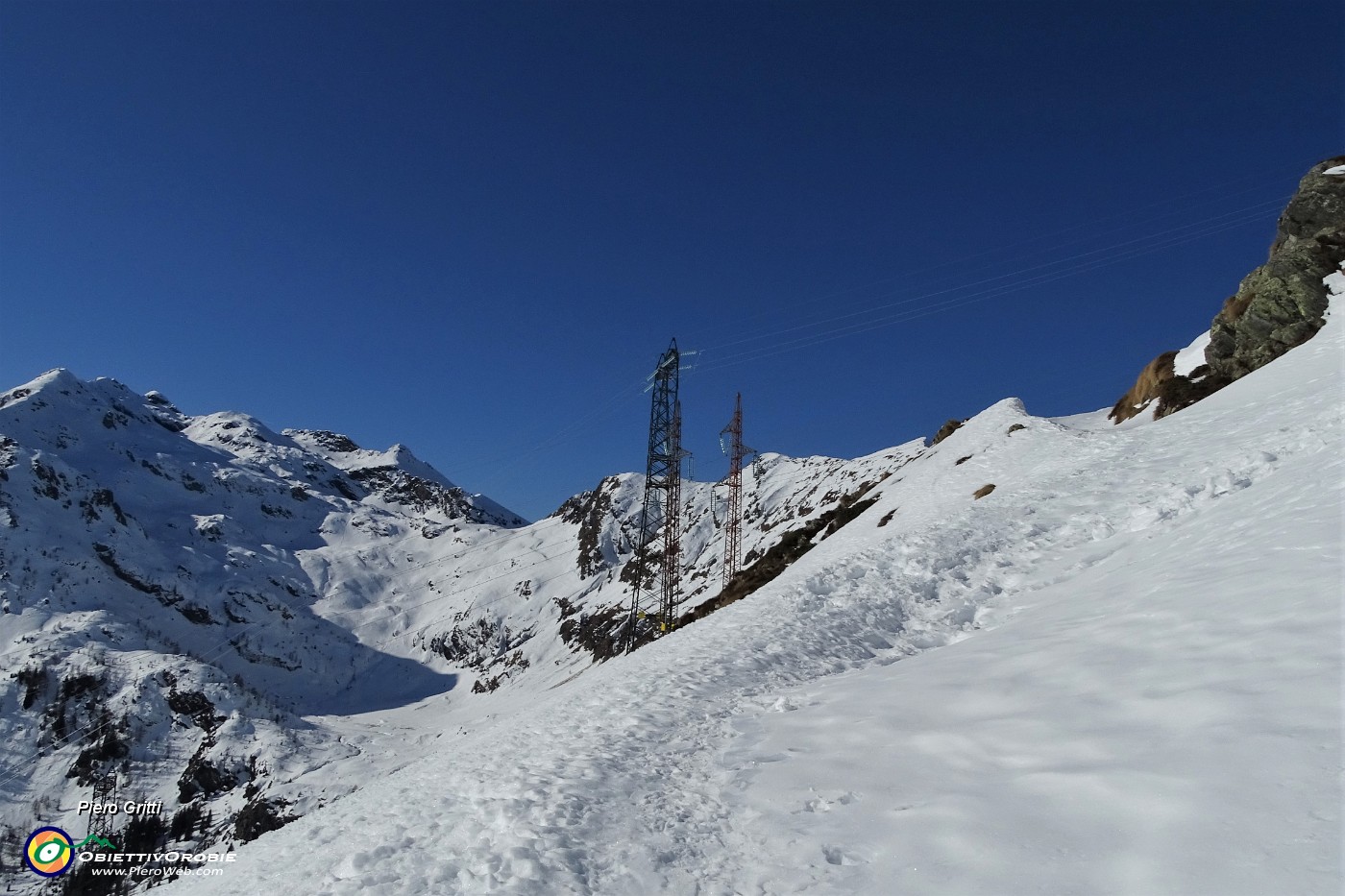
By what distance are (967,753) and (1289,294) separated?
106 ft

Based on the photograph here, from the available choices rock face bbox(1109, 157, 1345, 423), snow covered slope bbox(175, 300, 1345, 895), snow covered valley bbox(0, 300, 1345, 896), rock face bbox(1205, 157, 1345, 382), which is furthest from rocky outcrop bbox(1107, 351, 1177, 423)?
snow covered slope bbox(175, 300, 1345, 895)

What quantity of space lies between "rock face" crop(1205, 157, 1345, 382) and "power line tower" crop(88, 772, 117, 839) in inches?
4212

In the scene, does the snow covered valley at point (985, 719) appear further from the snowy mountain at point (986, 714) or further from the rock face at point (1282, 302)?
the rock face at point (1282, 302)

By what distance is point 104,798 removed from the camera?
77562 millimetres

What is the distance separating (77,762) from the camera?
84125mm

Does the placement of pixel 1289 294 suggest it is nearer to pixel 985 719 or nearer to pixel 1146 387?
pixel 1146 387

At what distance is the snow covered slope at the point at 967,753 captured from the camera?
496 centimetres

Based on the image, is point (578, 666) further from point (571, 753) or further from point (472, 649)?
point (571, 753)

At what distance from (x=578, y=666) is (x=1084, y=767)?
104m

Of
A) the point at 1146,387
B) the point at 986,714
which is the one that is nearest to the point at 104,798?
the point at 986,714

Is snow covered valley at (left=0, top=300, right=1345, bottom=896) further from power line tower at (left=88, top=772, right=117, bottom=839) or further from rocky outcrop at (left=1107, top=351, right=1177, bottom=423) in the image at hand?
power line tower at (left=88, top=772, right=117, bottom=839)

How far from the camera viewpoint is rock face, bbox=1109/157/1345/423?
2717cm

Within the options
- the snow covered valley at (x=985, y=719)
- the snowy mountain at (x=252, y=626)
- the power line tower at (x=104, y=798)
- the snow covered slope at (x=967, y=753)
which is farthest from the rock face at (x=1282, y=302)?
the power line tower at (x=104, y=798)

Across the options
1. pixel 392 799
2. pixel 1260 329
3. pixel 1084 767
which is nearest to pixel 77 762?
pixel 392 799
